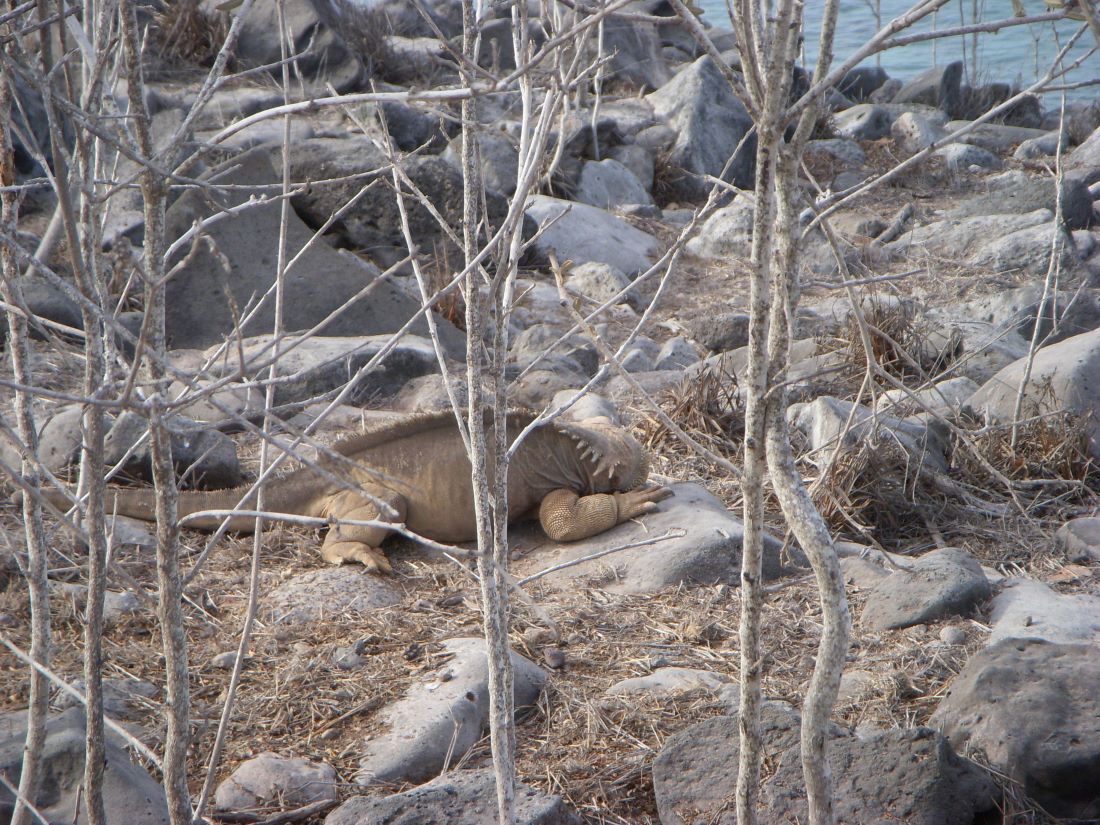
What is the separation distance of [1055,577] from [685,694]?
6.35 ft

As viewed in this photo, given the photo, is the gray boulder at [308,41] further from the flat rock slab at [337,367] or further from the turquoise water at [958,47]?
→ the turquoise water at [958,47]

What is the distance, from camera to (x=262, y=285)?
289 inches

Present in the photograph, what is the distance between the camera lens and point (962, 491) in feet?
16.2

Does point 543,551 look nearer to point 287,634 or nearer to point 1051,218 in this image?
point 287,634

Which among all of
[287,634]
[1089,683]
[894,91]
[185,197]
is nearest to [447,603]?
[287,634]

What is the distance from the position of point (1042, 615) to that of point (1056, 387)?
7.01 feet

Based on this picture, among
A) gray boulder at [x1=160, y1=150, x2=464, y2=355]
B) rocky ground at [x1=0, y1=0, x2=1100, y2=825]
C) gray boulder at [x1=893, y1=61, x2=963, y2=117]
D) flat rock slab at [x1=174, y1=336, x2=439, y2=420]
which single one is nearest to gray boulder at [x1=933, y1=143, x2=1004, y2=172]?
gray boulder at [x1=893, y1=61, x2=963, y2=117]

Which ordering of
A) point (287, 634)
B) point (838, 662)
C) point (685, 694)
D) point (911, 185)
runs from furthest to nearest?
1. point (911, 185)
2. point (287, 634)
3. point (685, 694)
4. point (838, 662)

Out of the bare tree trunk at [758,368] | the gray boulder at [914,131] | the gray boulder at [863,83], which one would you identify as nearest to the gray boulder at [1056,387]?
the bare tree trunk at [758,368]

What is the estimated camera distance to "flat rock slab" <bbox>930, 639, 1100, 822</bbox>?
2.63m

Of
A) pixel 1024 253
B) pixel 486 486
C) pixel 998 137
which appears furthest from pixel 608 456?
pixel 998 137

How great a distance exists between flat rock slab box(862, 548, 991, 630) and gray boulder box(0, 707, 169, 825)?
253 cm

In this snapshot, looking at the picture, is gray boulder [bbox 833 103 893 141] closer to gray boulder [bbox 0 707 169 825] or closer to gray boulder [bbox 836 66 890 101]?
gray boulder [bbox 836 66 890 101]

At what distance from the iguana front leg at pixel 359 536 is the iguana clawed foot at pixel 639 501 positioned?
101 cm
